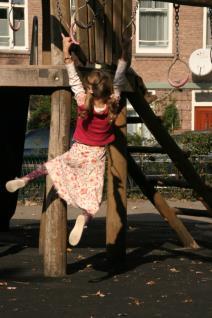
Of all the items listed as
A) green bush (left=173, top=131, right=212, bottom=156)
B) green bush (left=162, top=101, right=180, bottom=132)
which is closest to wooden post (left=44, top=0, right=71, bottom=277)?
green bush (left=173, top=131, right=212, bottom=156)

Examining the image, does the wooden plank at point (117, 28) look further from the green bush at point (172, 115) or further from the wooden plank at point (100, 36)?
the green bush at point (172, 115)

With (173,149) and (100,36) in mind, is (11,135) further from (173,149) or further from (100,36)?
(100,36)

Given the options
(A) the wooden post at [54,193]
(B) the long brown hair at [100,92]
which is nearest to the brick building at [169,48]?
(A) the wooden post at [54,193]

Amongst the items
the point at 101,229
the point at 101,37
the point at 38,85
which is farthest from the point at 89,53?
the point at 101,229

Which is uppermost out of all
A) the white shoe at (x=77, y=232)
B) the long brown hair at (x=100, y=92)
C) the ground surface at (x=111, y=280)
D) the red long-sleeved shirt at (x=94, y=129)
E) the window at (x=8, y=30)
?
the window at (x=8, y=30)

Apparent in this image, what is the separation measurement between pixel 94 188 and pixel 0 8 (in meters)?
21.5

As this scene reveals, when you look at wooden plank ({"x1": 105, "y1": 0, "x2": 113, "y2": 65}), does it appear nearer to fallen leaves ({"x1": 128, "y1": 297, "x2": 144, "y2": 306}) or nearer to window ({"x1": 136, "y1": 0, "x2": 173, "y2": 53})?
fallen leaves ({"x1": 128, "y1": 297, "x2": 144, "y2": 306})

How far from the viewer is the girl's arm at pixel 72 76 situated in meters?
6.58

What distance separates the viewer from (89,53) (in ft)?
25.0

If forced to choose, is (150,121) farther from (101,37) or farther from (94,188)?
(94,188)

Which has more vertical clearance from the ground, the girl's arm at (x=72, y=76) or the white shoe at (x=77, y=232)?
the girl's arm at (x=72, y=76)

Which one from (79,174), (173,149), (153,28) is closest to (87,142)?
(79,174)

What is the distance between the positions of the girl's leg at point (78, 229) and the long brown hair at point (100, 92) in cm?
83

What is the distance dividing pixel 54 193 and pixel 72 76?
112 centimetres
